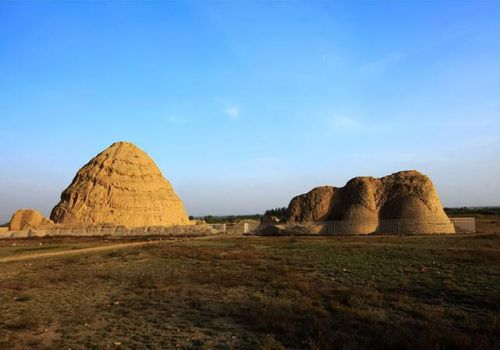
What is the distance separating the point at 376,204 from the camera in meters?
40.8

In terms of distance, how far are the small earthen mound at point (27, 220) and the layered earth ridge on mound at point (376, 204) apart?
25266mm

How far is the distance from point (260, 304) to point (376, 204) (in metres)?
32.9

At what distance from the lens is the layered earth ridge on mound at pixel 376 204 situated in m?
37.9

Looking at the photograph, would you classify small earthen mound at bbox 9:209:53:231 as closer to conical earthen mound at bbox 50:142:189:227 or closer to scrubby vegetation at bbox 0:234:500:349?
conical earthen mound at bbox 50:142:189:227

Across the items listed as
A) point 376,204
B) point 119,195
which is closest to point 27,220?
point 119,195

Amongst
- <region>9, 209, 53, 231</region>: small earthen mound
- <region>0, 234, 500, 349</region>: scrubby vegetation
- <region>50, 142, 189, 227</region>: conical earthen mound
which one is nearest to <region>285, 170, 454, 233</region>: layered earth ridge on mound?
<region>50, 142, 189, 227</region>: conical earthen mound

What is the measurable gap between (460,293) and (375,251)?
30.5ft

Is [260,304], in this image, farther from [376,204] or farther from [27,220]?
[27,220]

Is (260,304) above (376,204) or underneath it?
underneath

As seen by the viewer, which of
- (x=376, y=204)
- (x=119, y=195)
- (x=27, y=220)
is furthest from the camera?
(x=119, y=195)

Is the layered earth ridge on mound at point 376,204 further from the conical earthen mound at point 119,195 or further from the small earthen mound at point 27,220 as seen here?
the small earthen mound at point 27,220

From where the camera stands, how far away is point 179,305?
10.4 meters

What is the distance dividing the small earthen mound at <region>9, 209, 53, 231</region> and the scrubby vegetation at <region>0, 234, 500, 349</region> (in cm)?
3066

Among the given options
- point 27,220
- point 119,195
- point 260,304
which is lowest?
point 260,304
